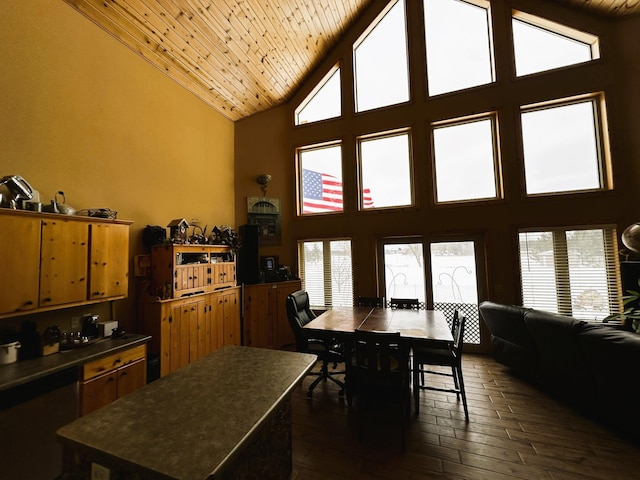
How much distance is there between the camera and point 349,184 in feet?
16.8

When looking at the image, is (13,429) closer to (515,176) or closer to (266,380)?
(266,380)

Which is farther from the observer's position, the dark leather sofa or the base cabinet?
the base cabinet

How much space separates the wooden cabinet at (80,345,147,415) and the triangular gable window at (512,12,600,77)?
6507 millimetres

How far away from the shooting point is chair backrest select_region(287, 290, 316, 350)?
331 centimetres

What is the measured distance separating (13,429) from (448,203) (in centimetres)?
531

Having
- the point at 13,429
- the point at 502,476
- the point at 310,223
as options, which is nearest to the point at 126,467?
the point at 13,429

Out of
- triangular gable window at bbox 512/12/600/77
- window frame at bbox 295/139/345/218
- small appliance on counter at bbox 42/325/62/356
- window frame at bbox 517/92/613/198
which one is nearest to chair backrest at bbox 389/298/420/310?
window frame at bbox 295/139/345/218

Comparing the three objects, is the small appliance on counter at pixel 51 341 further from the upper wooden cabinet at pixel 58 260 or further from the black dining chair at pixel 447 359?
the black dining chair at pixel 447 359

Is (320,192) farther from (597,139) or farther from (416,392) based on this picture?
(597,139)

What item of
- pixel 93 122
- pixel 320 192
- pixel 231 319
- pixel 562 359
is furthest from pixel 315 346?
pixel 93 122

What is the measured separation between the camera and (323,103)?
5.52 m

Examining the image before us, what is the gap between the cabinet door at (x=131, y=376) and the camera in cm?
244

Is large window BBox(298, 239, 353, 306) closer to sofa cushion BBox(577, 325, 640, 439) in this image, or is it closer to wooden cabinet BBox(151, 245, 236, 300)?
wooden cabinet BBox(151, 245, 236, 300)

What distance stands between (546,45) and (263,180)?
206 inches
